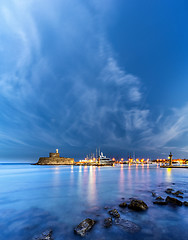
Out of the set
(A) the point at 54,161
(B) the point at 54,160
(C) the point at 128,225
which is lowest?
(A) the point at 54,161

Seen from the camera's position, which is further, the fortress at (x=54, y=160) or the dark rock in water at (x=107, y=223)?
the fortress at (x=54, y=160)

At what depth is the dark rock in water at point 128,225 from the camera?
6400 millimetres

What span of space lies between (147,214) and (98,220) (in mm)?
3049

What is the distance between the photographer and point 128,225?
6711 mm

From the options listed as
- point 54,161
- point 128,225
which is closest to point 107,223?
point 128,225

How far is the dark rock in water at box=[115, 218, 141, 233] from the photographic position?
640cm

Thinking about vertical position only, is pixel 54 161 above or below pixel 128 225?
below

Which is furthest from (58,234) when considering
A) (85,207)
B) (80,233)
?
(85,207)

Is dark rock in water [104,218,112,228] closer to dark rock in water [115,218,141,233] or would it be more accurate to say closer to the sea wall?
dark rock in water [115,218,141,233]

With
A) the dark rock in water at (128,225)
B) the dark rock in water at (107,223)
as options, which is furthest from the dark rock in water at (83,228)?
the dark rock in water at (128,225)

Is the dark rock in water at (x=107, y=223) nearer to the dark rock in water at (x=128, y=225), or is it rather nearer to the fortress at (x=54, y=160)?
the dark rock in water at (x=128, y=225)

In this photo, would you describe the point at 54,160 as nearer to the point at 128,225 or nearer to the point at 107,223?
the point at 107,223

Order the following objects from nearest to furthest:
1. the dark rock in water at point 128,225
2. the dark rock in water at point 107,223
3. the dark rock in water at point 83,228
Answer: the dark rock in water at point 83,228 < the dark rock in water at point 128,225 < the dark rock in water at point 107,223

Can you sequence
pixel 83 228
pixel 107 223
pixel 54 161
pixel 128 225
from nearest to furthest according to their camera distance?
pixel 83 228 < pixel 128 225 < pixel 107 223 < pixel 54 161
